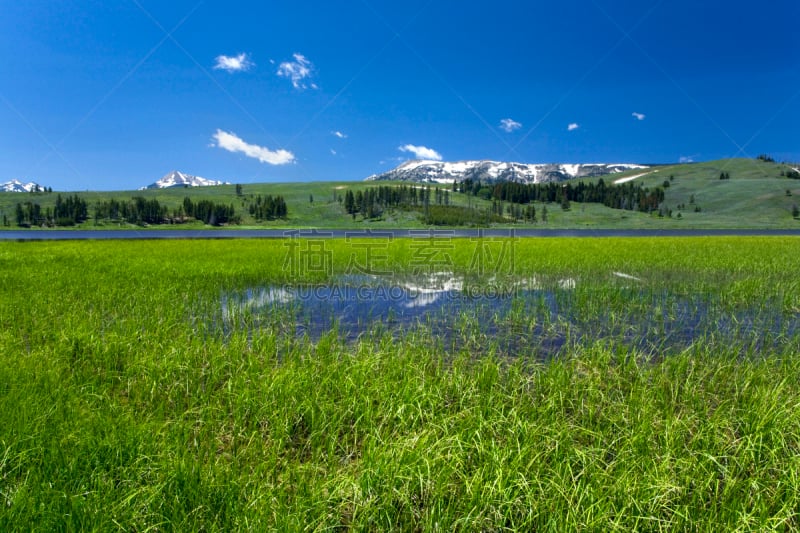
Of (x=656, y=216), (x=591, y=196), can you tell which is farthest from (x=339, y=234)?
(x=591, y=196)

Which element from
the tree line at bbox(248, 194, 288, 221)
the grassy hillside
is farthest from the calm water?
the tree line at bbox(248, 194, 288, 221)

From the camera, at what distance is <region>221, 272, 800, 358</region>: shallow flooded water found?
33.9 ft

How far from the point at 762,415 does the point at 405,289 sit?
1413 cm

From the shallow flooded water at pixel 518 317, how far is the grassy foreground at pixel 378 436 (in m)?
0.84

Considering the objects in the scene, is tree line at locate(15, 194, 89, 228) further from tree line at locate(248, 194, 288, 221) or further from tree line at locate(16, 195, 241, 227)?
tree line at locate(248, 194, 288, 221)

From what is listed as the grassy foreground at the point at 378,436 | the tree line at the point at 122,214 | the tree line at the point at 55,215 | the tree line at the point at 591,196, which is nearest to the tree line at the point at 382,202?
the tree line at the point at 591,196

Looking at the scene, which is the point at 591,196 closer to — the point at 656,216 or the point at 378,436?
the point at 656,216

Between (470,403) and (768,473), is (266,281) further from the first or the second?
(768,473)

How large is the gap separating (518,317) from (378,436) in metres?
8.78

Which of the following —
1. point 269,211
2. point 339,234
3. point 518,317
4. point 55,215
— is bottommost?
point 518,317

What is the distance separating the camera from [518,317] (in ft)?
41.3

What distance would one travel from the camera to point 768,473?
4.59 m

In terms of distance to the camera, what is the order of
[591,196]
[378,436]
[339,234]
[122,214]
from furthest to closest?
[591,196] < [122,214] < [339,234] < [378,436]

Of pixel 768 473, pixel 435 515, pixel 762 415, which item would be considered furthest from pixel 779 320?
pixel 435 515
